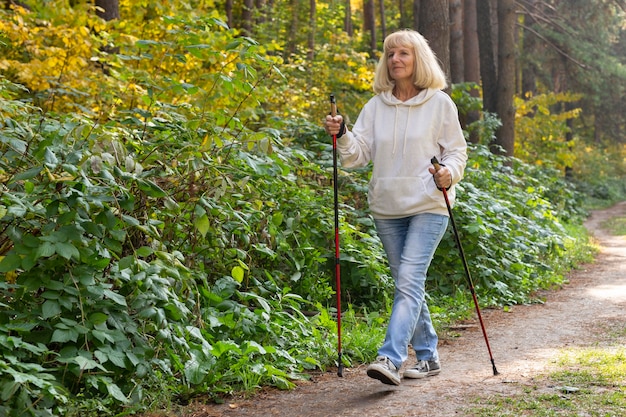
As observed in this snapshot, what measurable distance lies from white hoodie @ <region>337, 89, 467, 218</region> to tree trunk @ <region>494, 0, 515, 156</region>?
1300cm

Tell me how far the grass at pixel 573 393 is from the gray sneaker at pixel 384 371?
0.49 m

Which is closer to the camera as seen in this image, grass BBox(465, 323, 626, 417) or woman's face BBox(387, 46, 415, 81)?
grass BBox(465, 323, 626, 417)

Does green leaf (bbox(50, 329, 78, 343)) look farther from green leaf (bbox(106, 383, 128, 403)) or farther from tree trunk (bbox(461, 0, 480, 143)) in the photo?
tree trunk (bbox(461, 0, 480, 143))

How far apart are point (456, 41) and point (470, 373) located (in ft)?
47.8

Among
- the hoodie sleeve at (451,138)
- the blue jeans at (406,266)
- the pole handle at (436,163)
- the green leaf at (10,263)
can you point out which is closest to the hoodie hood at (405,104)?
the hoodie sleeve at (451,138)

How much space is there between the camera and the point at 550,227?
13.1 meters

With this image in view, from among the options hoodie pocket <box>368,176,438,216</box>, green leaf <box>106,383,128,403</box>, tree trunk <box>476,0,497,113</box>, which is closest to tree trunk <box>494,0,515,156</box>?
tree trunk <box>476,0,497,113</box>

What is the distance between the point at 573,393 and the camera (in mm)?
4707

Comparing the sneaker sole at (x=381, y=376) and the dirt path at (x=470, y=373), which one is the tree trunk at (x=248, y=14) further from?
the sneaker sole at (x=381, y=376)

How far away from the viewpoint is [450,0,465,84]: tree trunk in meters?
18.0

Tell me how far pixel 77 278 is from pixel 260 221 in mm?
2373

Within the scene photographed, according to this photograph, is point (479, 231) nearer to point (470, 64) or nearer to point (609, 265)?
point (609, 265)

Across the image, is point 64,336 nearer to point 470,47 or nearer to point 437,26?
point 437,26

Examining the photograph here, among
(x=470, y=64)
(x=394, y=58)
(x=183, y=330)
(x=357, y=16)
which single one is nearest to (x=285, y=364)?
(x=183, y=330)
